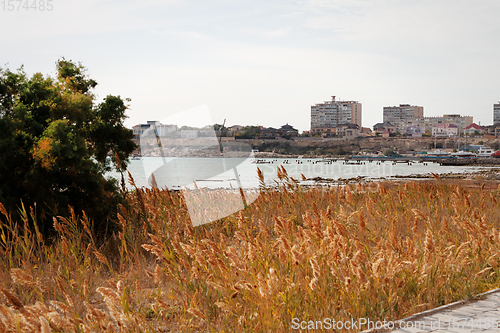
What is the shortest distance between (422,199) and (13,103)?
7.77 m

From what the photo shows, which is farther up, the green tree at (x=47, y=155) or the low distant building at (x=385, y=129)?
the low distant building at (x=385, y=129)

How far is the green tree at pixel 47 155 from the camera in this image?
17.3 ft

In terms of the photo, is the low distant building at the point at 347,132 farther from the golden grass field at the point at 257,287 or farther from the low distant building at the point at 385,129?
the golden grass field at the point at 257,287

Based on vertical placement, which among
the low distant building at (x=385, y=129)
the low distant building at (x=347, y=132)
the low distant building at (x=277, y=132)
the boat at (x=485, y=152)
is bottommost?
the boat at (x=485, y=152)

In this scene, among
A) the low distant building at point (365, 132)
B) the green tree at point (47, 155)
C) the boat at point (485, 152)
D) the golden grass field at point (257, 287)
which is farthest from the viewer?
the low distant building at point (365, 132)

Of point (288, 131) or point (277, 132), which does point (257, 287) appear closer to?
point (277, 132)

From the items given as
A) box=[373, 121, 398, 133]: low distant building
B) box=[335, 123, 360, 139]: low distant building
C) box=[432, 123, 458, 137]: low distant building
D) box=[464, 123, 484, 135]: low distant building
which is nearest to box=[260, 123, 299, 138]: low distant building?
box=[335, 123, 360, 139]: low distant building

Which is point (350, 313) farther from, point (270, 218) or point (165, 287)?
point (270, 218)

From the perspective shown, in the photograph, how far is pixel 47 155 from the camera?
526cm

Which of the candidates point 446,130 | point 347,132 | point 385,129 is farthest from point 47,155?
point 446,130

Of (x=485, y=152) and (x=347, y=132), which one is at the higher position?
(x=347, y=132)

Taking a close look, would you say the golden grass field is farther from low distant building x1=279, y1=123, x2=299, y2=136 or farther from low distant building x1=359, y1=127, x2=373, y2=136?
low distant building x1=359, y1=127, x2=373, y2=136

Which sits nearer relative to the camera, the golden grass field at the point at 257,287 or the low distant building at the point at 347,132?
the golden grass field at the point at 257,287

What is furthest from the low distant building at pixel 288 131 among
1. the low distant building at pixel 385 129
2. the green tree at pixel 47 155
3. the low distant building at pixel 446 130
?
the green tree at pixel 47 155
